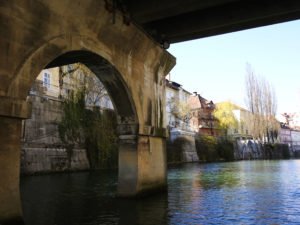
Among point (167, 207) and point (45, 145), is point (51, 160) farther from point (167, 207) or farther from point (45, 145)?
point (167, 207)

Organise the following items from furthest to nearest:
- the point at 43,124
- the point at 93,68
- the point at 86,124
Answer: the point at 86,124
the point at 43,124
the point at 93,68

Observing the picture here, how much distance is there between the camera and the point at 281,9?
10141 mm

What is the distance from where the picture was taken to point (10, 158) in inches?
247

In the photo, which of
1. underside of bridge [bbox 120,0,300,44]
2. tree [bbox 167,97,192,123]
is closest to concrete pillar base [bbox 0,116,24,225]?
underside of bridge [bbox 120,0,300,44]

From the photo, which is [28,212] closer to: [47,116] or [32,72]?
[32,72]

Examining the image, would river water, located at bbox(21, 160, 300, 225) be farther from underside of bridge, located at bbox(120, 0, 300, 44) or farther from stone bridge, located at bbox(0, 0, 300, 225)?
underside of bridge, located at bbox(120, 0, 300, 44)

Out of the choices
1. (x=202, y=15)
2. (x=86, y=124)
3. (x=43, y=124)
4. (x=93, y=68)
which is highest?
(x=202, y=15)

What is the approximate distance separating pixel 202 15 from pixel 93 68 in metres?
3.86

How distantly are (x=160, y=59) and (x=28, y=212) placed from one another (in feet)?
21.5

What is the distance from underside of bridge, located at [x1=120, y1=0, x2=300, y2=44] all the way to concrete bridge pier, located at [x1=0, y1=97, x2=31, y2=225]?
177 inches

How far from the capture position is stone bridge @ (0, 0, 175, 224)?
6273mm

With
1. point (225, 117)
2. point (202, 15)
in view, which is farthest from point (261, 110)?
point (202, 15)

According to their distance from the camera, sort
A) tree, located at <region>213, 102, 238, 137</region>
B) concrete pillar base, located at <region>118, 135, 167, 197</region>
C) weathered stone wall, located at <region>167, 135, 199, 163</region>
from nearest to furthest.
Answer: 1. concrete pillar base, located at <region>118, 135, 167, 197</region>
2. weathered stone wall, located at <region>167, 135, 199, 163</region>
3. tree, located at <region>213, 102, 238, 137</region>

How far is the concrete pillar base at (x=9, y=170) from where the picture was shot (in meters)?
6.11
